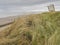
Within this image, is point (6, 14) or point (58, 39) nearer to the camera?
point (58, 39)

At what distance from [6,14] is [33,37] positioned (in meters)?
1.68

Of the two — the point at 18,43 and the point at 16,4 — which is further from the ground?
the point at 16,4

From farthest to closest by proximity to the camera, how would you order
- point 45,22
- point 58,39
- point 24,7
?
point 24,7 → point 45,22 → point 58,39

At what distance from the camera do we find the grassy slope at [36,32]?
7.84 feet

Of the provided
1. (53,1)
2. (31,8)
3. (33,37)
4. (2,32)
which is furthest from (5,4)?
(33,37)

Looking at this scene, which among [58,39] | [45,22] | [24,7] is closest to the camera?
[58,39]

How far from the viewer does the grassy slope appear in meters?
2.39

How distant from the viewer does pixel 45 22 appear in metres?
2.50

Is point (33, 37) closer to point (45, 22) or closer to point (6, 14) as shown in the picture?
point (45, 22)

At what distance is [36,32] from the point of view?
2.43 meters

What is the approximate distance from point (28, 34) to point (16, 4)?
6.59 ft

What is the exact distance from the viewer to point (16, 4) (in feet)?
14.5

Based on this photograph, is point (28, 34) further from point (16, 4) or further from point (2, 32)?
point (16, 4)

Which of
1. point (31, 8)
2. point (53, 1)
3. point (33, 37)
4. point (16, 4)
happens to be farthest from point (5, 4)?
point (33, 37)
